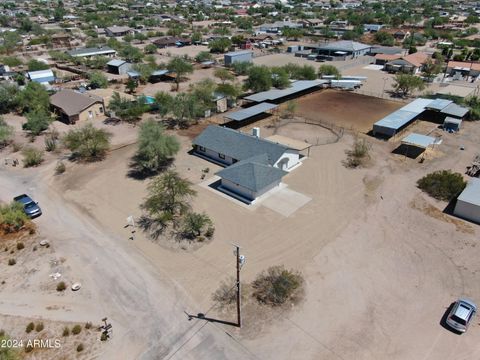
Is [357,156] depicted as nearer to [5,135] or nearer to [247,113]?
[247,113]

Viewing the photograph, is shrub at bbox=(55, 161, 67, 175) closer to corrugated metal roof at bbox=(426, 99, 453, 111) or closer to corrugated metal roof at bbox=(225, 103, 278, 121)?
corrugated metal roof at bbox=(225, 103, 278, 121)

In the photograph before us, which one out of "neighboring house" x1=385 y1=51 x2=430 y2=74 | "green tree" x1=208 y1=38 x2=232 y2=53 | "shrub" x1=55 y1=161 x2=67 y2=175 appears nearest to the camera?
"shrub" x1=55 y1=161 x2=67 y2=175

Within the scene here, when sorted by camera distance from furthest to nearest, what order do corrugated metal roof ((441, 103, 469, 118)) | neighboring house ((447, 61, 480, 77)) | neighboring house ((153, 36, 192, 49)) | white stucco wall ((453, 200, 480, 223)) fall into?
neighboring house ((153, 36, 192, 49)) < neighboring house ((447, 61, 480, 77)) < corrugated metal roof ((441, 103, 469, 118)) < white stucco wall ((453, 200, 480, 223))

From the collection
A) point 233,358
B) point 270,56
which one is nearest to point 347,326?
point 233,358

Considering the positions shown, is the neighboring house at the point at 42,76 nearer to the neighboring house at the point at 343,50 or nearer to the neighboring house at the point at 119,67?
the neighboring house at the point at 119,67

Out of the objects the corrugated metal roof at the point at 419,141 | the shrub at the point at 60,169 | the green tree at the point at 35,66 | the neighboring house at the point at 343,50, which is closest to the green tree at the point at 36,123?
the shrub at the point at 60,169

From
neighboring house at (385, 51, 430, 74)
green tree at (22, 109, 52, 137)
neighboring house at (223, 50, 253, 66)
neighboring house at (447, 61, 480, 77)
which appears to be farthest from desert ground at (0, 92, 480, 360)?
neighboring house at (223, 50, 253, 66)

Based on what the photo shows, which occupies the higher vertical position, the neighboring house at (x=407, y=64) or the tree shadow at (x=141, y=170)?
the neighboring house at (x=407, y=64)
